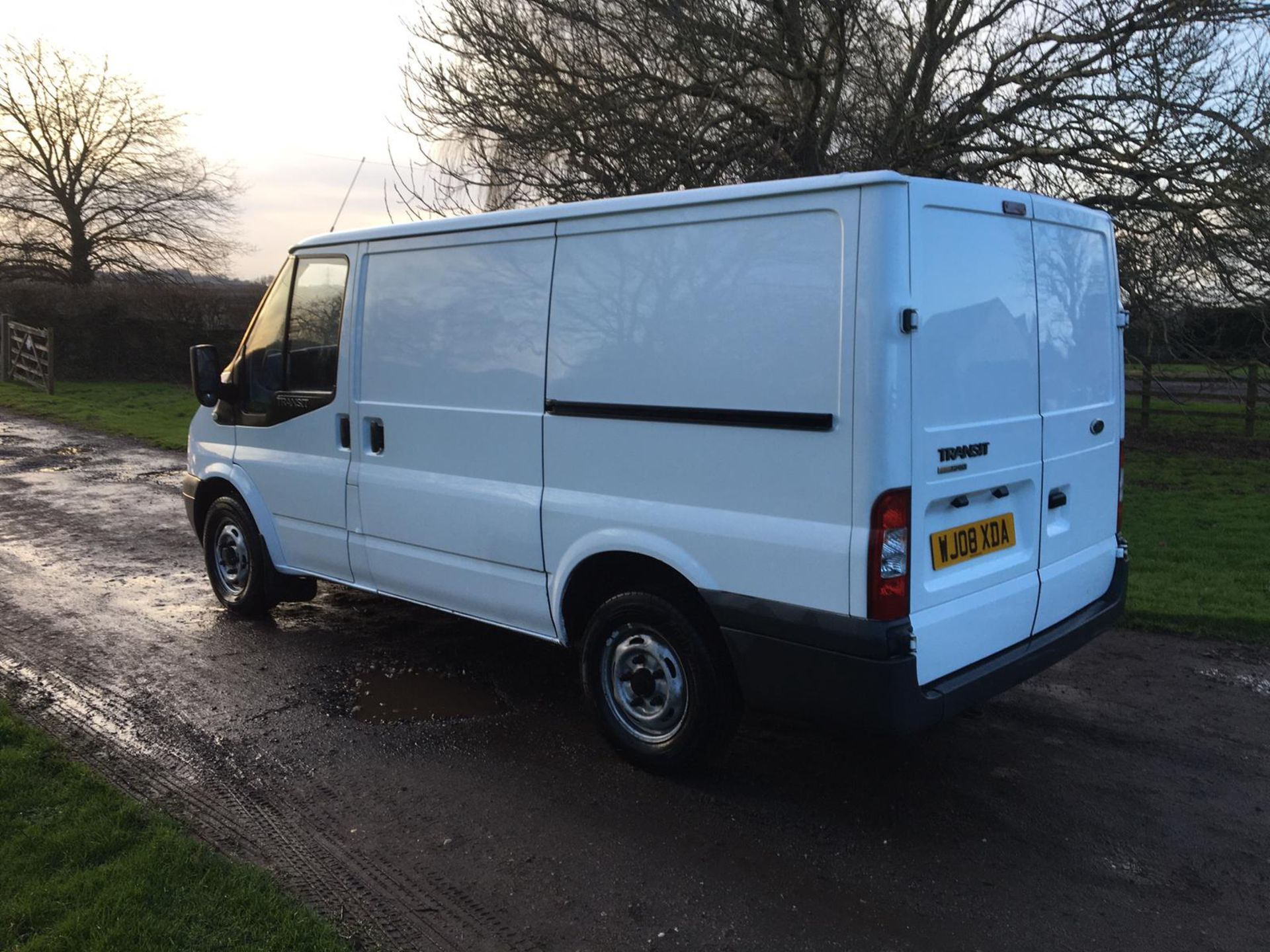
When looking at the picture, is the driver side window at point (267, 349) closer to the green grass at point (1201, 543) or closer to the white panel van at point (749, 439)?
the white panel van at point (749, 439)

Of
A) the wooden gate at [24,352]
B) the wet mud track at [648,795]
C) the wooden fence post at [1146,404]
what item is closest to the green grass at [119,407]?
the wooden gate at [24,352]

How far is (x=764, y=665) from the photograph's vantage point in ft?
12.4

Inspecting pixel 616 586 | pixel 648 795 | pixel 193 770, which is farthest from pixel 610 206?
pixel 193 770

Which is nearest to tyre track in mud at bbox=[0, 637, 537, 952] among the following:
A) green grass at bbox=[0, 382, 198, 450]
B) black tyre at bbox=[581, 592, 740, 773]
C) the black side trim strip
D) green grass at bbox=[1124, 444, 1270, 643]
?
black tyre at bbox=[581, 592, 740, 773]

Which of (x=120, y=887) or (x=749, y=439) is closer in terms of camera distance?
(x=120, y=887)

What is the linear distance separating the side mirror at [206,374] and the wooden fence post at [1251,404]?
482 inches

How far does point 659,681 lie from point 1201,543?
21.0 ft

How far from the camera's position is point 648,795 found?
4148mm

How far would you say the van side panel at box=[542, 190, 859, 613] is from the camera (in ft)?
11.6

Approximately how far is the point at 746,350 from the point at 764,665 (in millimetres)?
1161

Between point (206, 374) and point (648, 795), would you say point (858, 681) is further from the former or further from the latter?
point (206, 374)

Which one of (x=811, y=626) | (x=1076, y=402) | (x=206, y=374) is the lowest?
(x=811, y=626)

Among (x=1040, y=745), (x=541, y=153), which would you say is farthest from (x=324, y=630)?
(x=541, y=153)

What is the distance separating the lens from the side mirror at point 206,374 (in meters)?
6.21
